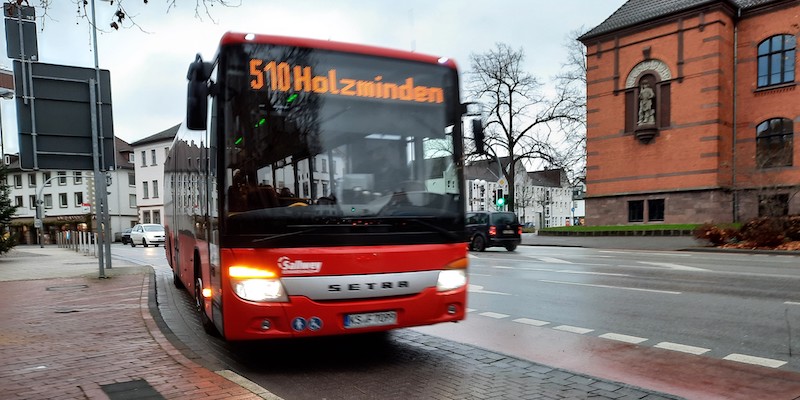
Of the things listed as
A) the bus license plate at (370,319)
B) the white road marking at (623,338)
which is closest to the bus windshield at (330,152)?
the bus license plate at (370,319)

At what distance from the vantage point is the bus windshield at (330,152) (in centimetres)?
478

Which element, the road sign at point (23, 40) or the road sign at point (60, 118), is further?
the road sign at point (60, 118)

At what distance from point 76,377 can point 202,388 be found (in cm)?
130

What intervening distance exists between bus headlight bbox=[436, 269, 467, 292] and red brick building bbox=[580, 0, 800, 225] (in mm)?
27571

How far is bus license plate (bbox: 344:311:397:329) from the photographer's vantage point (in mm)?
4922

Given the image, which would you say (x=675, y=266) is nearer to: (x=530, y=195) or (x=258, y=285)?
(x=258, y=285)

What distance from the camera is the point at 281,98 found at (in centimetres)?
488

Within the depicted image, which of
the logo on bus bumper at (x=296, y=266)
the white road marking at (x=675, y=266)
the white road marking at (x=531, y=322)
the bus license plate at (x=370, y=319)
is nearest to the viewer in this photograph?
the logo on bus bumper at (x=296, y=266)

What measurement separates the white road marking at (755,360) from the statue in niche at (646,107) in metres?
29.5

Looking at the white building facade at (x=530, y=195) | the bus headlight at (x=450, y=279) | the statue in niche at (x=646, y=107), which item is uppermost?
the statue in niche at (x=646, y=107)

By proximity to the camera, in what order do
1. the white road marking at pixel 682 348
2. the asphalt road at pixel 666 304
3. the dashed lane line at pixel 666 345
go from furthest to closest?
the asphalt road at pixel 666 304, the white road marking at pixel 682 348, the dashed lane line at pixel 666 345

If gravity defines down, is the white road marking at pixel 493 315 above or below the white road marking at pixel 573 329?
below

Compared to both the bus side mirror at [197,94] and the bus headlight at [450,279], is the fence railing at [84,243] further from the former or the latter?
the bus headlight at [450,279]

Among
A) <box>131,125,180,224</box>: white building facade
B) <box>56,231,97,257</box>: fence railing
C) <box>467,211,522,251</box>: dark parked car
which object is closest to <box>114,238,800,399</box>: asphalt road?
<box>467,211,522,251</box>: dark parked car
